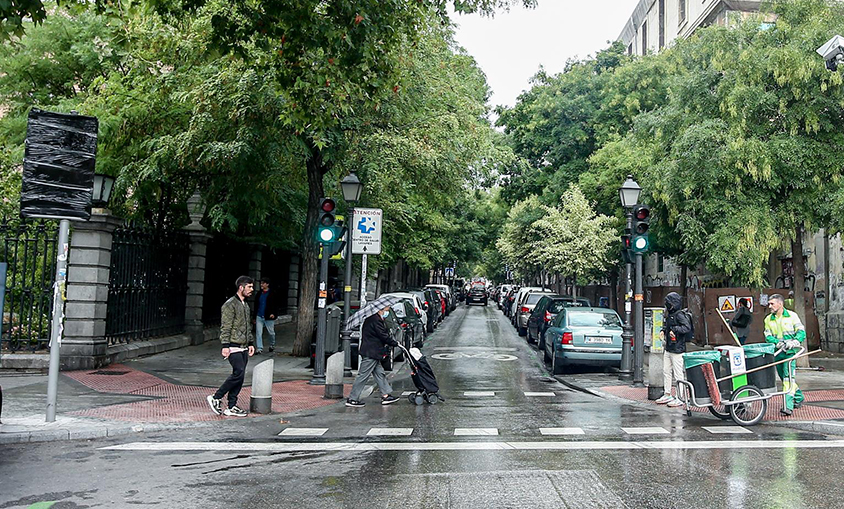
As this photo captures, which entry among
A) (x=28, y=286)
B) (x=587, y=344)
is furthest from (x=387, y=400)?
(x=28, y=286)

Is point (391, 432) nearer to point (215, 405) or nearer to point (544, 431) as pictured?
point (544, 431)

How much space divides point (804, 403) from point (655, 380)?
2.34 meters

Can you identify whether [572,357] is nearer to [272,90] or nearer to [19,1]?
[272,90]

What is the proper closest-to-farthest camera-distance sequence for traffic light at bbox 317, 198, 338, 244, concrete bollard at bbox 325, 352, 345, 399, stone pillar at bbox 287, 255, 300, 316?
concrete bollard at bbox 325, 352, 345, 399 → traffic light at bbox 317, 198, 338, 244 → stone pillar at bbox 287, 255, 300, 316

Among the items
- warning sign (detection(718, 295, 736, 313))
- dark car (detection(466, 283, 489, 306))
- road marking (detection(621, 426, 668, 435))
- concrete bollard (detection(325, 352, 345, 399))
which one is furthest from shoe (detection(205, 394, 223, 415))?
dark car (detection(466, 283, 489, 306))

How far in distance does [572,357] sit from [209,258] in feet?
36.8

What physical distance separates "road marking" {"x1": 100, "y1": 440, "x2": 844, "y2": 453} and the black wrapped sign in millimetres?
3206

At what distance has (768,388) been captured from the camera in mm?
9844

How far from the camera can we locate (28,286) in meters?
14.4

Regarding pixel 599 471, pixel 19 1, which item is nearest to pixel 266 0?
pixel 19 1

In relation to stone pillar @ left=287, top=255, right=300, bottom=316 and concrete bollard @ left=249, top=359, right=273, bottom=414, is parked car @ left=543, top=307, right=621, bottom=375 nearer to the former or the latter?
concrete bollard @ left=249, top=359, right=273, bottom=414

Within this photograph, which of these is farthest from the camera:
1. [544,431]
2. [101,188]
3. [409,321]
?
[409,321]

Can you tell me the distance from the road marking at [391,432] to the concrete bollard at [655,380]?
493 cm

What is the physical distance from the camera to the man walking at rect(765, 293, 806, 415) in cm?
1026
